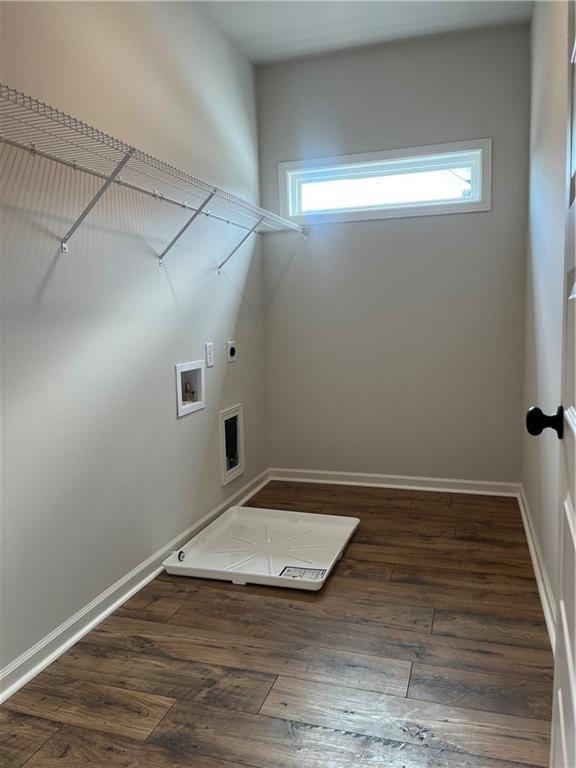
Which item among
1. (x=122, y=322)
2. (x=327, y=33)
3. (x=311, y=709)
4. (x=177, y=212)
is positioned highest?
(x=327, y=33)

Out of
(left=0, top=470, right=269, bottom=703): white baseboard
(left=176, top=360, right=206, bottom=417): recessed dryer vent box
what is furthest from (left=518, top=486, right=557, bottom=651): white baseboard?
(left=176, top=360, right=206, bottom=417): recessed dryer vent box

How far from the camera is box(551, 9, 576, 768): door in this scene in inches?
37.7

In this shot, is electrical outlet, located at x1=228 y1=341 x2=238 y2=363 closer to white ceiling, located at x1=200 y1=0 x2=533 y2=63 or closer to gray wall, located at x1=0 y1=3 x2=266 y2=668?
gray wall, located at x1=0 y1=3 x2=266 y2=668

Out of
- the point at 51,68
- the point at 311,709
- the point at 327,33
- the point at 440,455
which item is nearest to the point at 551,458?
the point at 311,709

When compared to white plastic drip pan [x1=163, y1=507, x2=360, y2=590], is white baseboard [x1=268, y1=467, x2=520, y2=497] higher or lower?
higher

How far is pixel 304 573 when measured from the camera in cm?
256

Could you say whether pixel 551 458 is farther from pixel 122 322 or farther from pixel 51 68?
pixel 51 68

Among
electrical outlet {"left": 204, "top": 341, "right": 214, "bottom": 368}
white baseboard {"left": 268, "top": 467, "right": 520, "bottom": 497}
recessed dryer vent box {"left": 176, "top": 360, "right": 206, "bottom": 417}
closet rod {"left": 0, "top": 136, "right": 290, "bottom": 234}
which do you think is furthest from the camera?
white baseboard {"left": 268, "top": 467, "right": 520, "bottom": 497}

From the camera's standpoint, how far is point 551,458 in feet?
7.23

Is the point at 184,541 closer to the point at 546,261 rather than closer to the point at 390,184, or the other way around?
the point at 546,261

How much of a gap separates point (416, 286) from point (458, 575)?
1.86m

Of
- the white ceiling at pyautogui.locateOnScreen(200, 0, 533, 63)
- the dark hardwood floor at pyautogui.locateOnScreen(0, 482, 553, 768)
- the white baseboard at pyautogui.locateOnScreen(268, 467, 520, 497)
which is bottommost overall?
the dark hardwood floor at pyautogui.locateOnScreen(0, 482, 553, 768)

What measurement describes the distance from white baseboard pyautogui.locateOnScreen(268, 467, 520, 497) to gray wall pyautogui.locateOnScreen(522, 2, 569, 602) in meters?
0.35

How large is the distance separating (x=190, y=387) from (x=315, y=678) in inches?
64.0
